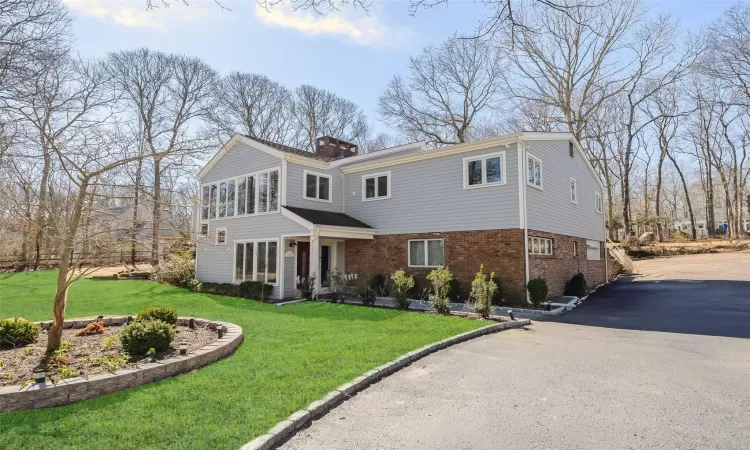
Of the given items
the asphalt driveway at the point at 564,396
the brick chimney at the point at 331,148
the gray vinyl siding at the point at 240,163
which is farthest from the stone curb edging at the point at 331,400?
the brick chimney at the point at 331,148

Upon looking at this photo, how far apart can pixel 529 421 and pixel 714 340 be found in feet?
21.5

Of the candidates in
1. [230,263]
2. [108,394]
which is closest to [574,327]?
[108,394]

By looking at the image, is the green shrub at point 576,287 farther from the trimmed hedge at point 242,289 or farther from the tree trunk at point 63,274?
the tree trunk at point 63,274

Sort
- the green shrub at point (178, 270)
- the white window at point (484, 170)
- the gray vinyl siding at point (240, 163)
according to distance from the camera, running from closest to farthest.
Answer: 1. the white window at point (484, 170)
2. the gray vinyl siding at point (240, 163)
3. the green shrub at point (178, 270)

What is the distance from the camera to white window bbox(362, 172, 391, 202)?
654 inches

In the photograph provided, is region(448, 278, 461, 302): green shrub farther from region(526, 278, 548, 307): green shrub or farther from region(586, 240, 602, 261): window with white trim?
region(586, 240, 602, 261): window with white trim

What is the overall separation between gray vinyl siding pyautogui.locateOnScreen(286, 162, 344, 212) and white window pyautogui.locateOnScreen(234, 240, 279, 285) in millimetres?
1903

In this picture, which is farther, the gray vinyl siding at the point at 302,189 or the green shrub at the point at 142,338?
the gray vinyl siding at the point at 302,189

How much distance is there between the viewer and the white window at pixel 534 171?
13.4m

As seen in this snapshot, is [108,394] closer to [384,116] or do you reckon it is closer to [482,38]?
[482,38]

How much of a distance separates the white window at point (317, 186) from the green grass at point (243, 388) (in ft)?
23.7

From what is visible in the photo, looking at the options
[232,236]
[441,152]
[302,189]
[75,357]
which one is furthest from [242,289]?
[75,357]

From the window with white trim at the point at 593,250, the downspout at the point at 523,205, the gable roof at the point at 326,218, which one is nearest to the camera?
the downspout at the point at 523,205

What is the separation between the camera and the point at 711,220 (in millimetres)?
35500
